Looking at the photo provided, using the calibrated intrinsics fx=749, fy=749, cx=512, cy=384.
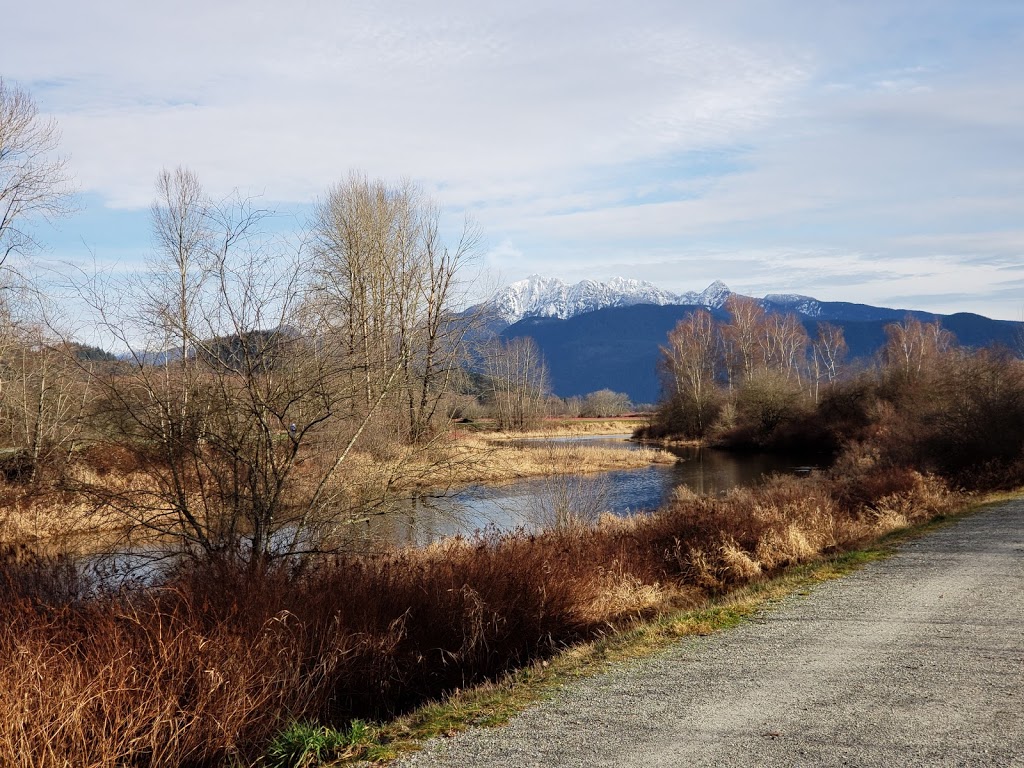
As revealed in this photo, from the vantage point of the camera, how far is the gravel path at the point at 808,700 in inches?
187

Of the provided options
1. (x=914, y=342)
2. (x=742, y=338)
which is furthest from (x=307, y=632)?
(x=914, y=342)

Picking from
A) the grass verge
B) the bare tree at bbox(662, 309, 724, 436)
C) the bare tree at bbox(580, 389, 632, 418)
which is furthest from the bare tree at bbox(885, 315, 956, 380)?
the grass verge

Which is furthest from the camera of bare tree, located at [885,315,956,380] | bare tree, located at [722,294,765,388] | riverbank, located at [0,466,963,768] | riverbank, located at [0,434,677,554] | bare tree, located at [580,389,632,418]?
bare tree, located at [580,389,632,418]

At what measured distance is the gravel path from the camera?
15.6 ft

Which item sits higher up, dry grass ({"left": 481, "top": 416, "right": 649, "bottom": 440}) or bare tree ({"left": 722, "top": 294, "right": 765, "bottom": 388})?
bare tree ({"left": 722, "top": 294, "right": 765, "bottom": 388})

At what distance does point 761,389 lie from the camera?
51.3m

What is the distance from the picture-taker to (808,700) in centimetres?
564

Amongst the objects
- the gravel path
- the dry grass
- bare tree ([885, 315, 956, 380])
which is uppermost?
bare tree ([885, 315, 956, 380])

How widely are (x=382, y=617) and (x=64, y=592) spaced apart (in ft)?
11.7

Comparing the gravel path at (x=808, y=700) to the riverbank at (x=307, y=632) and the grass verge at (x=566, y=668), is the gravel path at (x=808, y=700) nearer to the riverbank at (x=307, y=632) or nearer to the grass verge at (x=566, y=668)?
the grass verge at (x=566, y=668)

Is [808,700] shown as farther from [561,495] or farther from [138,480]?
[561,495]

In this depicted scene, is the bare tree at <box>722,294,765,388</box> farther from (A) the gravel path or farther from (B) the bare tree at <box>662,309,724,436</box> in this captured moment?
(A) the gravel path

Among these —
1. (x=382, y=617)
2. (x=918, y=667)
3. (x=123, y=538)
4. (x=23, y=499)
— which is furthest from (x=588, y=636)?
(x=23, y=499)

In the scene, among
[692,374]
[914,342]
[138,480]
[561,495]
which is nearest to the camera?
[138,480]
